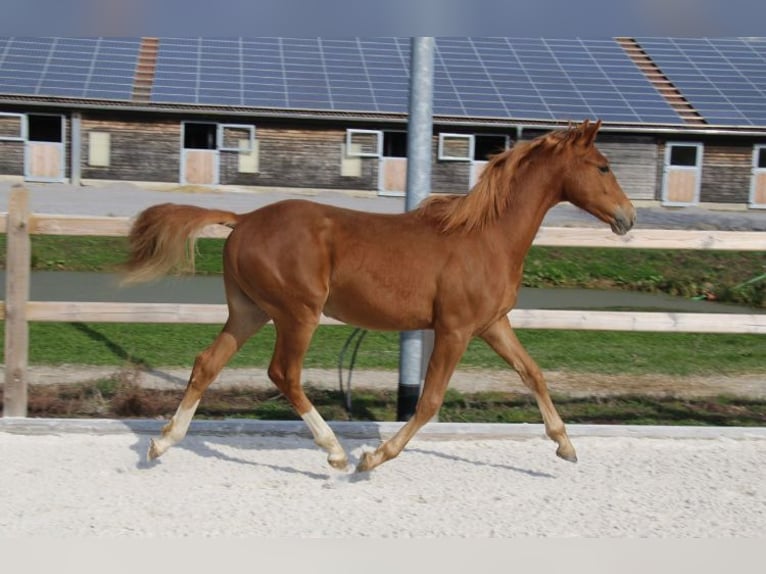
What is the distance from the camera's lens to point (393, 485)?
15.6ft

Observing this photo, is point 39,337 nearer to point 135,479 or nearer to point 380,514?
point 135,479

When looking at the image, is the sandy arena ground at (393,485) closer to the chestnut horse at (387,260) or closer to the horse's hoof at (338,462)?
the horse's hoof at (338,462)

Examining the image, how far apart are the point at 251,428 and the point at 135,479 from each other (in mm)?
966

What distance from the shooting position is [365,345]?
8953 millimetres

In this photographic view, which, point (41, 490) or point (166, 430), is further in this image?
point (166, 430)

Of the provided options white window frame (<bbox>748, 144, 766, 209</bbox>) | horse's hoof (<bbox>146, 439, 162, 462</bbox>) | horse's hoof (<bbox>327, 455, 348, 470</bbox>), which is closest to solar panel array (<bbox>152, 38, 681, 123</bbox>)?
white window frame (<bbox>748, 144, 766, 209</bbox>)

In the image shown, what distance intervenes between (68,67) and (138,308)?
24.0 metres

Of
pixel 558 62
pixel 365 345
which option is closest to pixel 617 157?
pixel 558 62

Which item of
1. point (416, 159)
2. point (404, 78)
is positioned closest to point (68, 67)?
point (404, 78)

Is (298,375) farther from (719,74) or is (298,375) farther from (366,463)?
(719,74)

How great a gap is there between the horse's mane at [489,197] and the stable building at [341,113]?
21.4 m

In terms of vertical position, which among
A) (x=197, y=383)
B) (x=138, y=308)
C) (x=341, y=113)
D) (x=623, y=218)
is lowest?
(x=197, y=383)

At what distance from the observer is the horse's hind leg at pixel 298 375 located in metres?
4.67

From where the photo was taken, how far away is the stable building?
26594 millimetres
